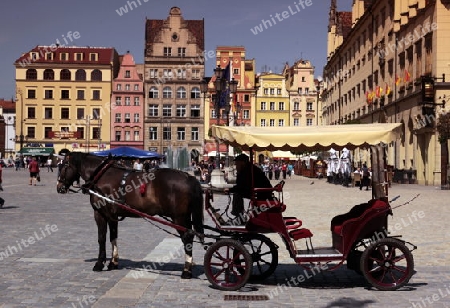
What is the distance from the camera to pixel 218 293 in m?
7.91

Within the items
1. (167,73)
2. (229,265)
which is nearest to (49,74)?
(167,73)

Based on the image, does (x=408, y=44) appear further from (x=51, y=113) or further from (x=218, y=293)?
(x=51, y=113)

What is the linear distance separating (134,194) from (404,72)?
35964mm

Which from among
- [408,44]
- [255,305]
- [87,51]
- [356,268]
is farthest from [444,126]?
[87,51]

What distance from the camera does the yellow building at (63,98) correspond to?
304 ft

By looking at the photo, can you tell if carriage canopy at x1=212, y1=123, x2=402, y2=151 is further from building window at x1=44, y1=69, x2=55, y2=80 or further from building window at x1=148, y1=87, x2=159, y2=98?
building window at x1=44, y1=69, x2=55, y2=80

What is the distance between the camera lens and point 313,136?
8.75 metres

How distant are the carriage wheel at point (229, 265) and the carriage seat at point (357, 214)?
1.46m

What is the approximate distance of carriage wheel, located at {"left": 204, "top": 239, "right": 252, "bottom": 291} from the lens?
8102mm

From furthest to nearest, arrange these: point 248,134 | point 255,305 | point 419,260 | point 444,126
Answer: point 444,126 → point 419,260 → point 248,134 → point 255,305

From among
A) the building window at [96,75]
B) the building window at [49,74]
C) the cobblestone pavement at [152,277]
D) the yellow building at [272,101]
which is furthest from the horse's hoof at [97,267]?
the building window at [49,74]

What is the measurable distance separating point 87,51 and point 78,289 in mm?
90871

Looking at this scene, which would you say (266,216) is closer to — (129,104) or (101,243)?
(101,243)

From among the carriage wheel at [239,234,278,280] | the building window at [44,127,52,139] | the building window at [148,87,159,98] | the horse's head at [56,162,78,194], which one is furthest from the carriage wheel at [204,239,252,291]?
the building window at [44,127,52,139]
